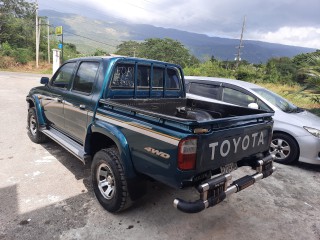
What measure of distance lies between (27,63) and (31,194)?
34.1m

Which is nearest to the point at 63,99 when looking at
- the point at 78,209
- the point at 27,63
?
the point at 78,209

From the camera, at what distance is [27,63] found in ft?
108

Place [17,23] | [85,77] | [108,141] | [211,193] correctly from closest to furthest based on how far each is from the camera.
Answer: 1. [211,193]
2. [108,141]
3. [85,77]
4. [17,23]

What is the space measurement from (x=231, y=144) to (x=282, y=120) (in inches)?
118

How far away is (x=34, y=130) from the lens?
5477 millimetres

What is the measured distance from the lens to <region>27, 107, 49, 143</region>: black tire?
5266 millimetres

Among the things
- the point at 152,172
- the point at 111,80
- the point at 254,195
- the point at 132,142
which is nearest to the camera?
the point at 152,172

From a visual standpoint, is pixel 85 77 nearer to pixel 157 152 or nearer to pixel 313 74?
pixel 157 152

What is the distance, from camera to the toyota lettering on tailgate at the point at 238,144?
100 inches

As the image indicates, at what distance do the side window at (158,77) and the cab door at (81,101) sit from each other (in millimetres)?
893

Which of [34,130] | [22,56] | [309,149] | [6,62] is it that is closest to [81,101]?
[34,130]

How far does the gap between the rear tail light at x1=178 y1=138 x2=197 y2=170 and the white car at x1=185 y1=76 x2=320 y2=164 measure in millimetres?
3105

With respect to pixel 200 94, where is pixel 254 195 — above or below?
below

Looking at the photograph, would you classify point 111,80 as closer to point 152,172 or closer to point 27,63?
point 152,172
